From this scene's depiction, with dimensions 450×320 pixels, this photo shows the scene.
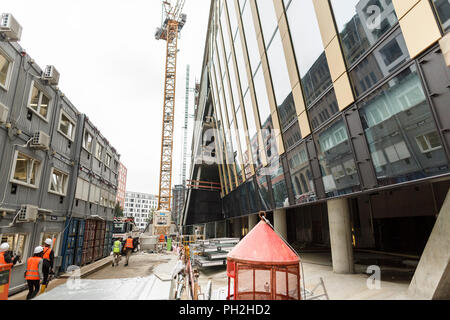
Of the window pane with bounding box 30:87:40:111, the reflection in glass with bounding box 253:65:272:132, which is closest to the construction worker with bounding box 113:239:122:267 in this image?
the window pane with bounding box 30:87:40:111

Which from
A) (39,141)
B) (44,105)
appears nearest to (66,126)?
(44,105)

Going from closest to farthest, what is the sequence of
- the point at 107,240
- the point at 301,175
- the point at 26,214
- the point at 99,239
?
the point at 26,214, the point at 301,175, the point at 99,239, the point at 107,240

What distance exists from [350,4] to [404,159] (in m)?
5.14

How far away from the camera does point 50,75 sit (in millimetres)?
11469

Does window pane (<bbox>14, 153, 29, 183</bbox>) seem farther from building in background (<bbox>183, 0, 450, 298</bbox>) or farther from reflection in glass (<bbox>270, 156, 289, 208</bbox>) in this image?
reflection in glass (<bbox>270, 156, 289, 208</bbox>)

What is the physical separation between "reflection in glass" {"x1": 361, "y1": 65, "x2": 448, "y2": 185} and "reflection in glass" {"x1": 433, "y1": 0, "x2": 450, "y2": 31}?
0.97 m

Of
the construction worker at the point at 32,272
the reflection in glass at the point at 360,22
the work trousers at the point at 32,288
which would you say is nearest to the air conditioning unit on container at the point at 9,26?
the construction worker at the point at 32,272

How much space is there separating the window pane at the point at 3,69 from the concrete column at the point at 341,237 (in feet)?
45.2

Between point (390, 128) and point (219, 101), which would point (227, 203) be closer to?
point (219, 101)

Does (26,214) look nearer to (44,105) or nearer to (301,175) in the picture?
(44,105)

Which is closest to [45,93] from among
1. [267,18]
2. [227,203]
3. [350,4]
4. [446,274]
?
[267,18]

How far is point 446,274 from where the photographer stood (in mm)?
5820

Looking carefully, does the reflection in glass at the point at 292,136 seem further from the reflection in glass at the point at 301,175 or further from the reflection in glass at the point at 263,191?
the reflection in glass at the point at 263,191

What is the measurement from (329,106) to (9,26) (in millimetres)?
12067
